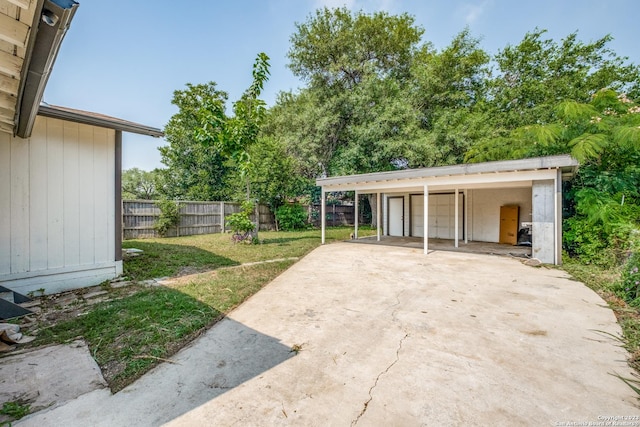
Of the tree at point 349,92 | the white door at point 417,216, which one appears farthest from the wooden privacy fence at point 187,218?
the white door at point 417,216

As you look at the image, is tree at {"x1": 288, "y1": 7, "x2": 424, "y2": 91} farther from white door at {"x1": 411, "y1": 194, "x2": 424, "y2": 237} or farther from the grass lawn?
the grass lawn

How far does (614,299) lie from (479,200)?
705cm

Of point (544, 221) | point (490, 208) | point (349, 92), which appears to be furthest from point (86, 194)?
point (349, 92)

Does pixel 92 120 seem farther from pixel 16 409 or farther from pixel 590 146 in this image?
pixel 590 146

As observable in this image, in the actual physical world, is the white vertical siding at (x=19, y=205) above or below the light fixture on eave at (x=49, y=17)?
below

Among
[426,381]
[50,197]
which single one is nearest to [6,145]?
[50,197]

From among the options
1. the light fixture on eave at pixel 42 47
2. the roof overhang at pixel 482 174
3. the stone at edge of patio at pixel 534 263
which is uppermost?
the light fixture on eave at pixel 42 47

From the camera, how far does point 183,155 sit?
17.0 m

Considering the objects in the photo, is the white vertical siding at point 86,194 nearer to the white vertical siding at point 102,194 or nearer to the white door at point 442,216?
the white vertical siding at point 102,194

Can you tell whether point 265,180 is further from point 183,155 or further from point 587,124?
point 587,124

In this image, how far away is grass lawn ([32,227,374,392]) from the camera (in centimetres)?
263

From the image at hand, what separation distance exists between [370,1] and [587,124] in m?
12.4

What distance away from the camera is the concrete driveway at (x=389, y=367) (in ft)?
6.14

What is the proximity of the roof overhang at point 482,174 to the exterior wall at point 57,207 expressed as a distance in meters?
6.72
